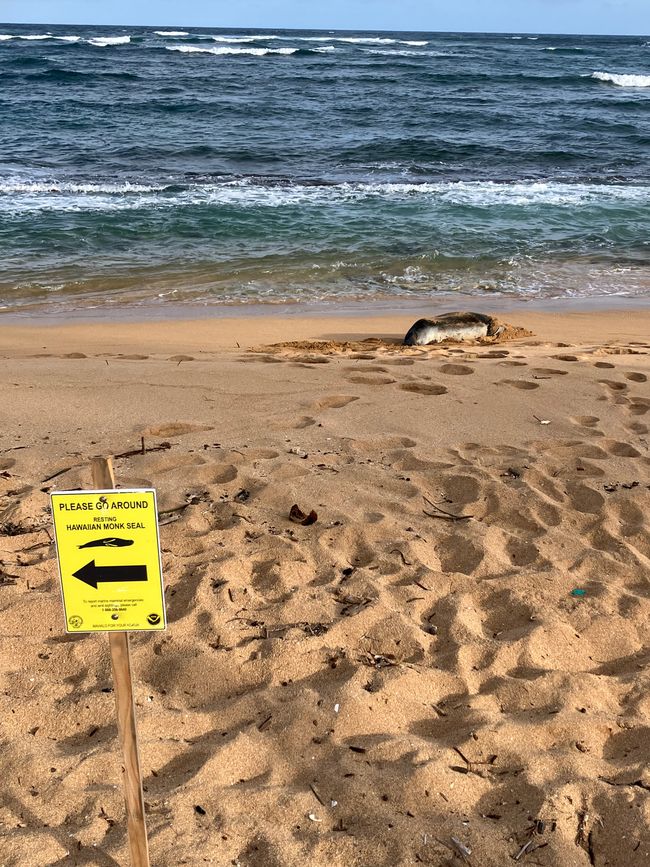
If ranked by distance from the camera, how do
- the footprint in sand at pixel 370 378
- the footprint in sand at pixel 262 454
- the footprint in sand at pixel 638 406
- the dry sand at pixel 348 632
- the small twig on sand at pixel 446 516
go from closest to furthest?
the dry sand at pixel 348 632, the small twig on sand at pixel 446 516, the footprint in sand at pixel 262 454, the footprint in sand at pixel 638 406, the footprint in sand at pixel 370 378

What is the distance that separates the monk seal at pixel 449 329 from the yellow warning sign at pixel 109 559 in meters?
6.15

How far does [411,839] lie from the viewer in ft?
7.48

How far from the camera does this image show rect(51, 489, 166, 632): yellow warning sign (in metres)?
1.87

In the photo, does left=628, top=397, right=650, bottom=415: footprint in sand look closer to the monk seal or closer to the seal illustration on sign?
the monk seal

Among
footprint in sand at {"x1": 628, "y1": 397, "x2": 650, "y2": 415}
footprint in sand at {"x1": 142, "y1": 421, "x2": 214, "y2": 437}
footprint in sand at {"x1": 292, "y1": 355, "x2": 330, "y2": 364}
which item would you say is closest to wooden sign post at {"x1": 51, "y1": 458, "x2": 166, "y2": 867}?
footprint in sand at {"x1": 142, "y1": 421, "x2": 214, "y2": 437}

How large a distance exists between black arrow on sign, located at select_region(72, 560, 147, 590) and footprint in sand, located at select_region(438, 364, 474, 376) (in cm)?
462

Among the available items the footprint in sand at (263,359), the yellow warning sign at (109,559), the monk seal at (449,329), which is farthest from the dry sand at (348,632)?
the monk seal at (449,329)

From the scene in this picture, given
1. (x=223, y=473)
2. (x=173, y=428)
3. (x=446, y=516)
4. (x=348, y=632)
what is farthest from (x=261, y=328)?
(x=348, y=632)

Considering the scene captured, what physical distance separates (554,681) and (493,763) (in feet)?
1.63

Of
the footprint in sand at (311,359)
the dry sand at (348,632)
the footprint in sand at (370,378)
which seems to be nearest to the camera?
the dry sand at (348,632)

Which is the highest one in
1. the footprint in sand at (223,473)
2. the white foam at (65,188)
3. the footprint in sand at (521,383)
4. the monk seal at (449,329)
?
the white foam at (65,188)

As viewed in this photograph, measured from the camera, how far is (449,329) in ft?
26.3

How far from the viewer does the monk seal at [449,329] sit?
25.9 feet

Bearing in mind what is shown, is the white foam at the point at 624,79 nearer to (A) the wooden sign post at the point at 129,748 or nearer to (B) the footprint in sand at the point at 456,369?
(B) the footprint in sand at the point at 456,369
